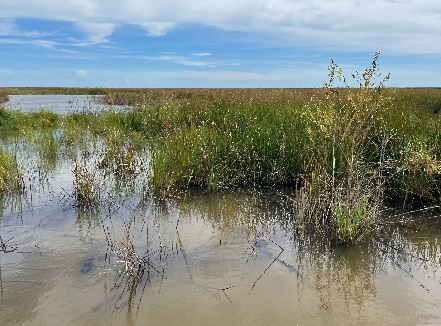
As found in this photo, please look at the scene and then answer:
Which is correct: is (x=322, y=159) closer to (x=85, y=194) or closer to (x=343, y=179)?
(x=343, y=179)

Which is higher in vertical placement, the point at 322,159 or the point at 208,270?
the point at 322,159

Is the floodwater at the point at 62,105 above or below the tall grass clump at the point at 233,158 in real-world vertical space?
above

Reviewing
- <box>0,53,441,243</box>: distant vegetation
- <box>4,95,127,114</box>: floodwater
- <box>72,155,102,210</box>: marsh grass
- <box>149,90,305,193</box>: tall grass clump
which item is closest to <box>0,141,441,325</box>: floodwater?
<box>72,155,102,210</box>: marsh grass

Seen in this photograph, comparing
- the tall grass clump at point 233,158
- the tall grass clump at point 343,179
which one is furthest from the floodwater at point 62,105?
the tall grass clump at point 343,179

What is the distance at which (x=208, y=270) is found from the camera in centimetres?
436

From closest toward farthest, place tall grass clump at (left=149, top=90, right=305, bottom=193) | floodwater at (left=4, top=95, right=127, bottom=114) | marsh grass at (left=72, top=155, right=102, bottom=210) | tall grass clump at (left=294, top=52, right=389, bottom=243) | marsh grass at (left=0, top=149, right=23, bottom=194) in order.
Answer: tall grass clump at (left=294, top=52, right=389, bottom=243), marsh grass at (left=72, top=155, right=102, bottom=210), tall grass clump at (left=149, top=90, right=305, bottom=193), marsh grass at (left=0, top=149, right=23, bottom=194), floodwater at (left=4, top=95, right=127, bottom=114)

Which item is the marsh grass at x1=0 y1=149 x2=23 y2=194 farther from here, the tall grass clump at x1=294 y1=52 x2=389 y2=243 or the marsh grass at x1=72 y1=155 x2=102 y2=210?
the tall grass clump at x1=294 y1=52 x2=389 y2=243

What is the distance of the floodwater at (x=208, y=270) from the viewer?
3.55 m

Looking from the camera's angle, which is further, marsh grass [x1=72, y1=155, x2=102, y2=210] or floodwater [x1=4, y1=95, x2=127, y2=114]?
floodwater [x1=4, y1=95, x2=127, y2=114]

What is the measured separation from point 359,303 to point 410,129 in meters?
4.37

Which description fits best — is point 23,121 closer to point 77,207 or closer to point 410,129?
point 77,207

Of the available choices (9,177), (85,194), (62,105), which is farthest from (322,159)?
(62,105)

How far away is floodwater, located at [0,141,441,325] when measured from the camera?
3.55 m

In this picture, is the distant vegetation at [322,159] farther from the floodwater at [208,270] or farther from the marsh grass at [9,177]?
the marsh grass at [9,177]
